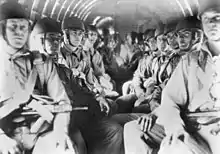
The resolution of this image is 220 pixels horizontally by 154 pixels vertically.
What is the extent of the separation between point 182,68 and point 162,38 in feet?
0.50

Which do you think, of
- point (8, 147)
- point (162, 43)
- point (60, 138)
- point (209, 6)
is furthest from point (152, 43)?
point (8, 147)

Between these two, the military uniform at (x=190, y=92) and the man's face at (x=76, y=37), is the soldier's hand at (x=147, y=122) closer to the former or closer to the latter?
the military uniform at (x=190, y=92)

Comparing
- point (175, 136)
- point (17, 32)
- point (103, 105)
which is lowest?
point (175, 136)

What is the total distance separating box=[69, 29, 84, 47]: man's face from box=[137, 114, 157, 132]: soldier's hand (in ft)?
1.40

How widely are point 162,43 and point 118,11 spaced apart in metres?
0.23

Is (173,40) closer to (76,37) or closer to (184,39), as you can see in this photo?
(184,39)

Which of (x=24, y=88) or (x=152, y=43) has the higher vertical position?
(x=152, y=43)

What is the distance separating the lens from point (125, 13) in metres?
1.34

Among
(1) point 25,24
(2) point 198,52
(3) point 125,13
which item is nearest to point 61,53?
(1) point 25,24

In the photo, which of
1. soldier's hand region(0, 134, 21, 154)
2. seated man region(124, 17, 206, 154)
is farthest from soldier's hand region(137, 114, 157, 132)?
soldier's hand region(0, 134, 21, 154)

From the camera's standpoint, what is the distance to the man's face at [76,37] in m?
1.35

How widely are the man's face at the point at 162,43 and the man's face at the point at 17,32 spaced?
56 centimetres

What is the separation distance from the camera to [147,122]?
4.31 ft

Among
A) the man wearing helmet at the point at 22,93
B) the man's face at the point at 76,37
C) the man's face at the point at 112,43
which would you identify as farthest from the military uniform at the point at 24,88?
the man's face at the point at 112,43
